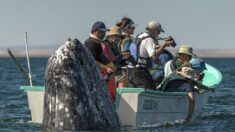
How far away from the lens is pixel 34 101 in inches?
558

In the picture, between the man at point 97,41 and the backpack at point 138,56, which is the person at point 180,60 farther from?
the man at point 97,41

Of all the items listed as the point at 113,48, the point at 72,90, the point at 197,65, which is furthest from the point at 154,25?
the point at 72,90

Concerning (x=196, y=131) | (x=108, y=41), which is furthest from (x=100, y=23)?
(x=196, y=131)

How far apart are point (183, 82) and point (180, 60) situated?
3.66ft

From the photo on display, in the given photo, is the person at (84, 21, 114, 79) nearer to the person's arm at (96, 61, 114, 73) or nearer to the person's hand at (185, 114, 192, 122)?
the person's arm at (96, 61, 114, 73)

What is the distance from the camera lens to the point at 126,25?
15414 millimetres

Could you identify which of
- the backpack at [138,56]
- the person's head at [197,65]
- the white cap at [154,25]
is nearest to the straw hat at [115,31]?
the backpack at [138,56]

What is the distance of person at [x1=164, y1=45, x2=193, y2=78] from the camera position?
15457 millimetres

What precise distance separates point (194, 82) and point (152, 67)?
1.00m

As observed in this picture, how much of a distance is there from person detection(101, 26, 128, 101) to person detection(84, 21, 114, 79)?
0.64 ft

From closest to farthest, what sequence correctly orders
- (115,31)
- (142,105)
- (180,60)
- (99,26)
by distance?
(99,26) → (142,105) → (115,31) → (180,60)

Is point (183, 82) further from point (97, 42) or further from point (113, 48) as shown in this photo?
point (97, 42)

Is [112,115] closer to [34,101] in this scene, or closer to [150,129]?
[150,129]

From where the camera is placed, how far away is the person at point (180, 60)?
15457 millimetres
